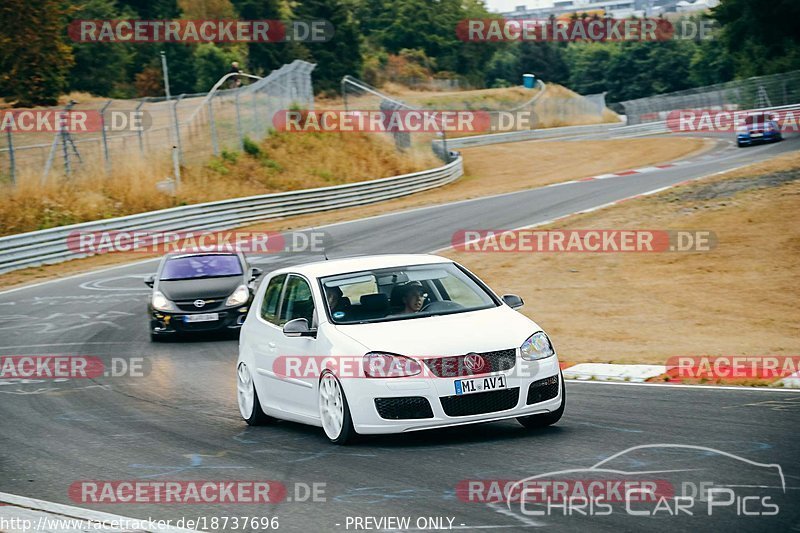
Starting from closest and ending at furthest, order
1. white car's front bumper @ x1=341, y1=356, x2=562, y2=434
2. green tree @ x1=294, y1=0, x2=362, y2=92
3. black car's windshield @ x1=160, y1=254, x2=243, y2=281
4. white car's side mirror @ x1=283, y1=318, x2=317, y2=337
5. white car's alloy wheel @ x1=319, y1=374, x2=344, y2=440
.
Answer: white car's front bumper @ x1=341, y1=356, x2=562, y2=434
white car's alloy wheel @ x1=319, y1=374, x2=344, y2=440
white car's side mirror @ x1=283, y1=318, x2=317, y2=337
black car's windshield @ x1=160, y1=254, x2=243, y2=281
green tree @ x1=294, y1=0, x2=362, y2=92

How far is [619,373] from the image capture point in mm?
12586

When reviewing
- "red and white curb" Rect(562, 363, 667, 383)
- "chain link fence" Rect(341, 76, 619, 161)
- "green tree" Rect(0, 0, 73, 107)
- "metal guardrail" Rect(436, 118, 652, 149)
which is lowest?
"metal guardrail" Rect(436, 118, 652, 149)

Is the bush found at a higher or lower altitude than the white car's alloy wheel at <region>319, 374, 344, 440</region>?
lower

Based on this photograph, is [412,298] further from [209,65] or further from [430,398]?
[209,65]

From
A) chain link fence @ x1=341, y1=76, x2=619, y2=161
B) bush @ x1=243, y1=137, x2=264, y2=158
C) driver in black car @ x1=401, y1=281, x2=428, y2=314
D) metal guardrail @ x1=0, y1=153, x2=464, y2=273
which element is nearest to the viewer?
driver in black car @ x1=401, y1=281, x2=428, y2=314

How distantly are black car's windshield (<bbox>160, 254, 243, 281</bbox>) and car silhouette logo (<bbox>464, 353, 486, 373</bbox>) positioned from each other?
10.9 metres

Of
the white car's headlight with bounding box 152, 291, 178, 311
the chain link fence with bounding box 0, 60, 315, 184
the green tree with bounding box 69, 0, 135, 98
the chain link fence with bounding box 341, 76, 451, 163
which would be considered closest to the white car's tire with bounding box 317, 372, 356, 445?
the white car's headlight with bounding box 152, 291, 178, 311

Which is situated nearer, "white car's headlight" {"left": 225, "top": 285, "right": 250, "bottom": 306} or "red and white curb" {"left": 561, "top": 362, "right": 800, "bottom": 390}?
"red and white curb" {"left": 561, "top": 362, "right": 800, "bottom": 390}

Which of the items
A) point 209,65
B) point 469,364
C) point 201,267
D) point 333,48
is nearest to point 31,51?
point 209,65

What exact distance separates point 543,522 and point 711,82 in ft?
384

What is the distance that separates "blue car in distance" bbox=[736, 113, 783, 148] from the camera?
46281mm

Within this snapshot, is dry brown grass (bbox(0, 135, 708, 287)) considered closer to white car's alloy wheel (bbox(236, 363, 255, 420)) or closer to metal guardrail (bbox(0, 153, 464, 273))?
metal guardrail (bbox(0, 153, 464, 273))

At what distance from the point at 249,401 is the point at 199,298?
7.75 m

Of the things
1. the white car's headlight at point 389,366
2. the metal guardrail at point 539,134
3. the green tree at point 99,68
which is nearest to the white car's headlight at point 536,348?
the white car's headlight at point 389,366
